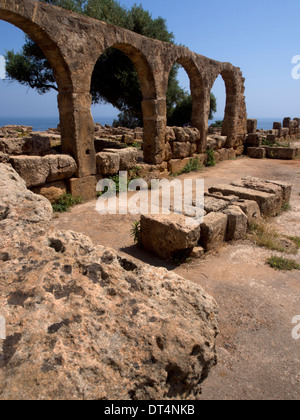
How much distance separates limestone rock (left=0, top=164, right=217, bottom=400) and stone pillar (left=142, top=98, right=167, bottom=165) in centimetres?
687

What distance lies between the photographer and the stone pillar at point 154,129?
8.30 meters

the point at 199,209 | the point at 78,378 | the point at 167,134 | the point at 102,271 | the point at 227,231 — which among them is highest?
the point at 167,134

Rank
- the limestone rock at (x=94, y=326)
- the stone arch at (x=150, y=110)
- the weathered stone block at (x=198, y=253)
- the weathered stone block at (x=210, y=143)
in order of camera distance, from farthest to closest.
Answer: the weathered stone block at (x=210, y=143)
the stone arch at (x=150, y=110)
the weathered stone block at (x=198, y=253)
the limestone rock at (x=94, y=326)

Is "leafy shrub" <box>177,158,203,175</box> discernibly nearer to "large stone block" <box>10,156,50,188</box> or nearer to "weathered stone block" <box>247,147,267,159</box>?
"weathered stone block" <box>247,147,267,159</box>

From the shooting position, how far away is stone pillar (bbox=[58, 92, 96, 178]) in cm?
627

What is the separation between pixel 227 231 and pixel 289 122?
19.0 meters

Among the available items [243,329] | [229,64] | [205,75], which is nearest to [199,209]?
[243,329]

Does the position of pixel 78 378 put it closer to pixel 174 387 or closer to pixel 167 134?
pixel 174 387

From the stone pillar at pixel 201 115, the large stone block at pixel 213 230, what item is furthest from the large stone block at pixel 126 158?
the stone pillar at pixel 201 115

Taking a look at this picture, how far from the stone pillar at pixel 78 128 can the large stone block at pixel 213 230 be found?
132 inches

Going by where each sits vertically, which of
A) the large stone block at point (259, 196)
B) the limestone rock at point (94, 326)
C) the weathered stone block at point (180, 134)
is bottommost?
the large stone block at point (259, 196)

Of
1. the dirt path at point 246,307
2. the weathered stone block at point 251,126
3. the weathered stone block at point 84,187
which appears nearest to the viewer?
the dirt path at point 246,307

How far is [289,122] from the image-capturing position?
20.6m

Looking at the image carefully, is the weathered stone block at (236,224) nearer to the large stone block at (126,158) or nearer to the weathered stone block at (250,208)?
the weathered stone block at (250,208)
